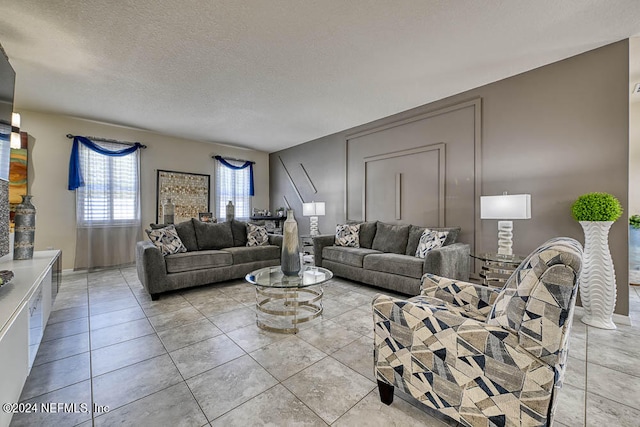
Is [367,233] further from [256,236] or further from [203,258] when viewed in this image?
[203,258]

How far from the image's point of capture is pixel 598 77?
262 cm

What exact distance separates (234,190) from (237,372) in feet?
17.4

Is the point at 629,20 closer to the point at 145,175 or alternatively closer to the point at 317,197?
the point at 317,197

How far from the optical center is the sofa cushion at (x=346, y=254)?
373 cm

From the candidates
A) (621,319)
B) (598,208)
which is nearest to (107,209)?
(598,208)

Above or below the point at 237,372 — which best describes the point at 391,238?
above

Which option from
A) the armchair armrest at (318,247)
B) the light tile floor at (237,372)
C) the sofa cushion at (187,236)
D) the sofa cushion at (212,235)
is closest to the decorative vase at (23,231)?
the light tile floor at (237,372)

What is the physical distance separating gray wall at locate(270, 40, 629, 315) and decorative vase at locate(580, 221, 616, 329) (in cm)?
27

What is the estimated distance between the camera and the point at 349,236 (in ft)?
14.2

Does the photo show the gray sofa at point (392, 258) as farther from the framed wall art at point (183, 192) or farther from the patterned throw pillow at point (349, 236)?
the framed wall art at point (183, 192)

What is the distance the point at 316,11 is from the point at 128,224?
4966 millimetres

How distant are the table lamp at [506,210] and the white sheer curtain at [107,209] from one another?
5777 millimetres

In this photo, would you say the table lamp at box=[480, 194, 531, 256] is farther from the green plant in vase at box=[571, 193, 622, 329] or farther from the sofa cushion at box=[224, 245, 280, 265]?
the sofa cushion at box=[224, 245, 280, 265]

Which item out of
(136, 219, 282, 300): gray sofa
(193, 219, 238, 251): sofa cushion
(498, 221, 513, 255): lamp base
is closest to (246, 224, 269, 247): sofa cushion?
(136, 219, 282, 300): gray sofa
